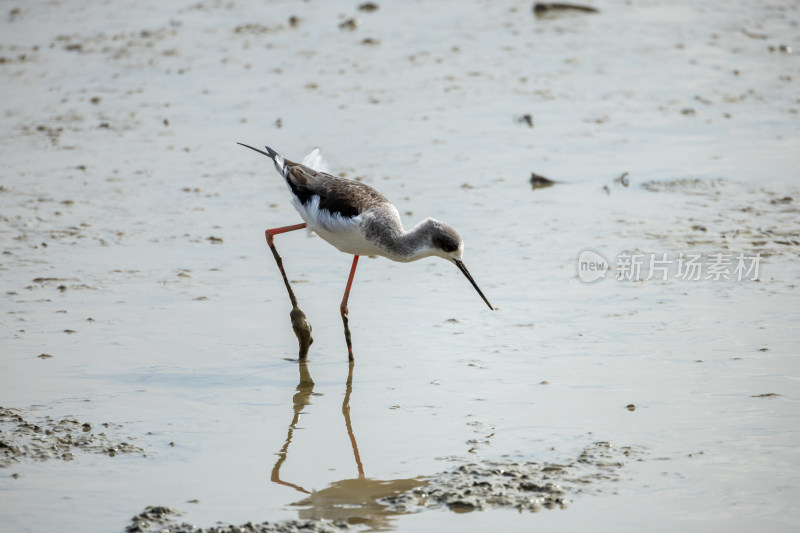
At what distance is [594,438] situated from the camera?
5.08 meters

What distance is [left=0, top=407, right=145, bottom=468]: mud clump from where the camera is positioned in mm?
4840

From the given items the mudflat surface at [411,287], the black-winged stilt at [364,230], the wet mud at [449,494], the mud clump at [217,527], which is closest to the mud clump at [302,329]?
the black-winged stilt at [364,230]

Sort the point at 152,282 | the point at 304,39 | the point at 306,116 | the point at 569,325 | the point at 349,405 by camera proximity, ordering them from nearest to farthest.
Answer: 1. the point at 349,405
2. the point at 569,325
3. the point at 152,282
4. the point at 306,116
5. the point at 304,39

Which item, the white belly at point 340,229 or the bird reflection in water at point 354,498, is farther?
the white belly at point 340,229

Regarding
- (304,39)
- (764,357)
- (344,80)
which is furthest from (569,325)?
(304,39)

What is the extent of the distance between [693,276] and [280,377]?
294 centimetres

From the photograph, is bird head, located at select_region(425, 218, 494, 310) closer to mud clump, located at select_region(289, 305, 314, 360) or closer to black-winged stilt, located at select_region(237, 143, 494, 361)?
black-winged stilt, located at select_region(237, 143, 494, 361)

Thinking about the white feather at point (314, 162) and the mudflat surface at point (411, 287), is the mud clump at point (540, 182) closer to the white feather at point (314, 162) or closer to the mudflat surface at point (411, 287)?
the mudflat surface at point (411, 287)

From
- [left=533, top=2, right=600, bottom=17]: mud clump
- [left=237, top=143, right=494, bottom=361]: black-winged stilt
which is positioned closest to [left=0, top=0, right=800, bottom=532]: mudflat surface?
[left=237, top=143, right=494, bottom=361]: black-winged stilt

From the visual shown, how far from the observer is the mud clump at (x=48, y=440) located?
4840 mm

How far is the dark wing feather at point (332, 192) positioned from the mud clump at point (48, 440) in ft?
6.07

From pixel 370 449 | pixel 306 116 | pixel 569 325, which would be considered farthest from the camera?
pixel 306 116

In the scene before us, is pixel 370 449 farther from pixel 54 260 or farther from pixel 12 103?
pixel 12 103

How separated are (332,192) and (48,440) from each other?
2.24 m
